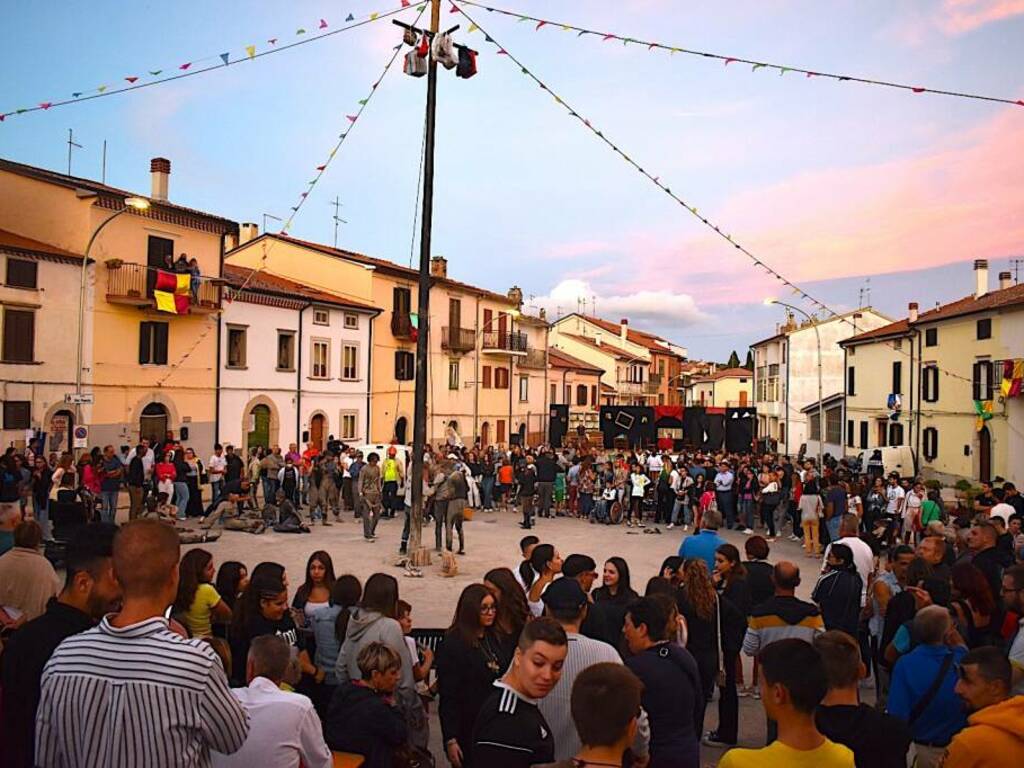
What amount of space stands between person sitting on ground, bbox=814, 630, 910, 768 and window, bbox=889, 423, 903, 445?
3942 cm

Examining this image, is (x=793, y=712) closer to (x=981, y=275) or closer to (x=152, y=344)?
(x=152, y=344)

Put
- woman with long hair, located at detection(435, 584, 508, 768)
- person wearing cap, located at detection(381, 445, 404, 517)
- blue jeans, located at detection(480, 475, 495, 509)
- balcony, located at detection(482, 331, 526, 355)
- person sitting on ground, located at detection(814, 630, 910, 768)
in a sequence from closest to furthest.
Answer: person sitting on ground, located at detection(814, 630, 910, 768), woman with long hair, located at detection(435, 584, 508, 768), person wearing cap, located at detection(381, 445, 404, 517), blue jeans, located at detection(480, 475, 495, 509), balcony, located at detection(482, 331, 526, 355)

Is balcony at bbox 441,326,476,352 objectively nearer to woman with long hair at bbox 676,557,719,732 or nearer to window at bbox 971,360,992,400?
window at bbox 971,360,992,400

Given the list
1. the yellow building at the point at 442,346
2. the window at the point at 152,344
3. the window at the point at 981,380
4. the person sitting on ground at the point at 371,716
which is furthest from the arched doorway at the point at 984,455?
the person sitting on ground at the point at 371,716

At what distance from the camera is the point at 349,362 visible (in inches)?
1387

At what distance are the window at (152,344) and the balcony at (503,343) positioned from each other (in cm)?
2216

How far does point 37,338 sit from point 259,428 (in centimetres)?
936

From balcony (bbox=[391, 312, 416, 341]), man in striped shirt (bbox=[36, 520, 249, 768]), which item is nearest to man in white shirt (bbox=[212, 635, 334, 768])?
man in striped shirt (bbox=[36, 520, 249, 768])

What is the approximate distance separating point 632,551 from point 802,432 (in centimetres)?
4310

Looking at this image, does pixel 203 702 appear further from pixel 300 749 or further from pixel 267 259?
pixel 267 259

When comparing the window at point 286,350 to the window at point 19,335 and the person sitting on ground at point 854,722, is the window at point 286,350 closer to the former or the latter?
the window at point 19,335

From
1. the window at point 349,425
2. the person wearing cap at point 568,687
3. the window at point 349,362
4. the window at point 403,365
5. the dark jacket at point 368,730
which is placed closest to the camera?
the person wearing cap at point 568,687

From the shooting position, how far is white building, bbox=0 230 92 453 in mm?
21594

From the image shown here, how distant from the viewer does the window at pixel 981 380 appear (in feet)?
102
